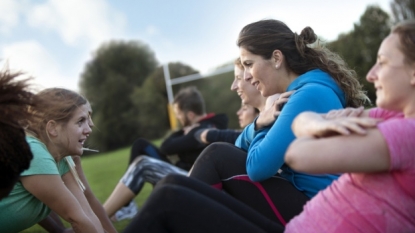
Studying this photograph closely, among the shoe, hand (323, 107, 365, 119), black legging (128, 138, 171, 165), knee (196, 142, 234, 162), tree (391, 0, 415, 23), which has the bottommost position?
tree (391, 0, 415, 23)

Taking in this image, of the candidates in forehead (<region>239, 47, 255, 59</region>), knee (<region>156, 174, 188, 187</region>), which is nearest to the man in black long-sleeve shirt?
forehead (<region>239, 47, 255, 59</region>)

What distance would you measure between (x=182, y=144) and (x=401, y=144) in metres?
3.62

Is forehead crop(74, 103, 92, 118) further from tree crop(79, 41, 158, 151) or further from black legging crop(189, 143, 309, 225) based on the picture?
tree crop(79, 41, 158, 151)

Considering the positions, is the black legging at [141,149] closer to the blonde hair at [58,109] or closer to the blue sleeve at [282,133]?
the blonde hair at [58,109]

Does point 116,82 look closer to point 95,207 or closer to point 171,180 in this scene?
point 95,207

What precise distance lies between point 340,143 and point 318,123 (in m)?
0.12

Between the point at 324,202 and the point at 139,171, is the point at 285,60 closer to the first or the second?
the point at 324,202

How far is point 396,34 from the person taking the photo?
1512 mm

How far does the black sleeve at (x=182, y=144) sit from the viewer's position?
4848 mm

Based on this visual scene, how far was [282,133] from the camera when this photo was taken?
7.10 feet

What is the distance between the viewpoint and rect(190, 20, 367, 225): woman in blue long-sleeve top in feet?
7.20

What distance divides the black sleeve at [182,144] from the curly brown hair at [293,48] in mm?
2302

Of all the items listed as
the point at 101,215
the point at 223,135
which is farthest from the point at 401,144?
the point at 223,135

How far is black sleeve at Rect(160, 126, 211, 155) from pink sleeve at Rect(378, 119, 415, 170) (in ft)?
11.4
